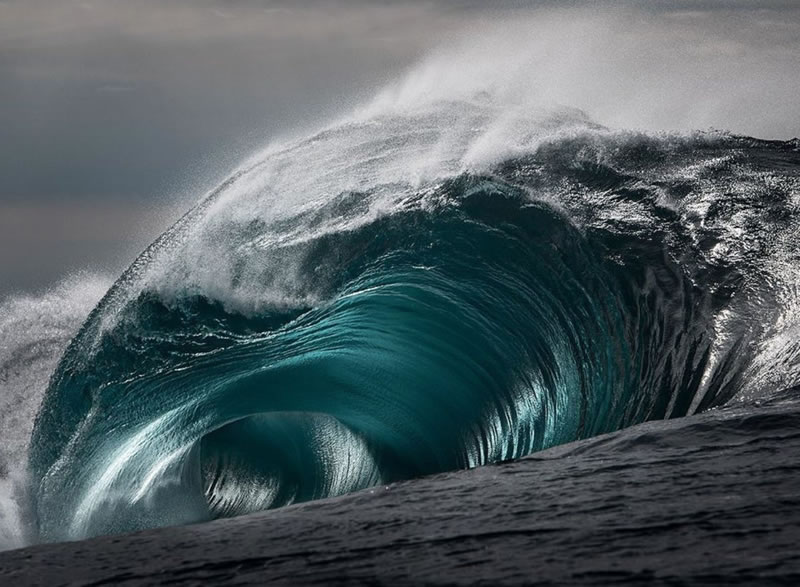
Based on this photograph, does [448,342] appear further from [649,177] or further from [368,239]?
[649,177]

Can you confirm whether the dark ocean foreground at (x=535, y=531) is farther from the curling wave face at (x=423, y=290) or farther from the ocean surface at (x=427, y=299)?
the curling wave face at (x=423, y=290)

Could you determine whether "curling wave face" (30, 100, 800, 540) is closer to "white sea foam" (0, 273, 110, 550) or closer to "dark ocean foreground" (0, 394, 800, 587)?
"white sea foam" (0, 273, 110, 550)

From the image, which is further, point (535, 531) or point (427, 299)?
point (427, 299)

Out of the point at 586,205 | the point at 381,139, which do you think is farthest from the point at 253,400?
the point at 586,205

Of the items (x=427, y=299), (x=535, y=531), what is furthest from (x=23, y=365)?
(x=535, y=531)

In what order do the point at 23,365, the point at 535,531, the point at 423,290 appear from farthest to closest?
the point at 23,365
the point at 423,290
the point at 535,531

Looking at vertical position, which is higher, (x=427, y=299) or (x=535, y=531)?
(x=535, y=531)

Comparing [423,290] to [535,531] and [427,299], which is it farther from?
[535,531]
